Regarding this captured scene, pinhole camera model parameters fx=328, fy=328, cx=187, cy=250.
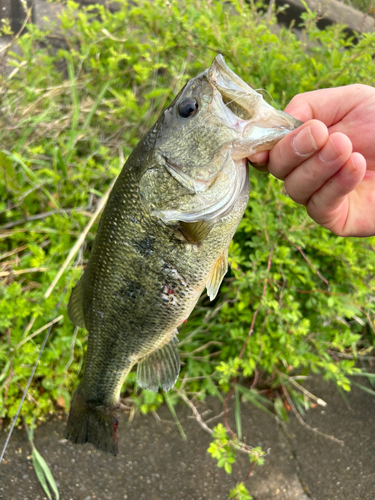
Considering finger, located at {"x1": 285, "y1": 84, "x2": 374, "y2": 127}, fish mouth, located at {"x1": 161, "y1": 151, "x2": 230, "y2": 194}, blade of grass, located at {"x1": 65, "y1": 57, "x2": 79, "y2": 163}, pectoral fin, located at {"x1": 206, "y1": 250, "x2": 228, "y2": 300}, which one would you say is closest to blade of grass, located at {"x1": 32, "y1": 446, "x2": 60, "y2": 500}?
pectoral fin, located at {"x1": 206, "y1": 250, "x2": 228, "y2": 300}

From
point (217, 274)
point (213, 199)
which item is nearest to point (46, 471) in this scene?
point (217, 274)

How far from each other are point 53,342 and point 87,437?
2.43 ft

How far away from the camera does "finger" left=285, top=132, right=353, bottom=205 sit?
1.07 m

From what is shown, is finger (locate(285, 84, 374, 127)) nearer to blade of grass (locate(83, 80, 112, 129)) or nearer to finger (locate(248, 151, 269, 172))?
finger (locate(248, 151, 269, 172))

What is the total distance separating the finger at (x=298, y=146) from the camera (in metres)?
1.06

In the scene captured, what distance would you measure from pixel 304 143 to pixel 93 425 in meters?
1.67

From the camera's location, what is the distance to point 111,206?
1.38 metres

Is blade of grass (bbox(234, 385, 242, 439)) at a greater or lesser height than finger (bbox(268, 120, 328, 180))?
lesser

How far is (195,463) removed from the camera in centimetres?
226

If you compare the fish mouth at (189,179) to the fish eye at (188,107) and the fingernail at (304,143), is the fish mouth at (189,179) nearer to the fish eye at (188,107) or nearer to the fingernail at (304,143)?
the fish eye at (188,107)

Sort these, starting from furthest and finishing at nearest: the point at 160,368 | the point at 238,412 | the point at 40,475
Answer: the point at 238,412
the point at 40,475
the point at 160,368

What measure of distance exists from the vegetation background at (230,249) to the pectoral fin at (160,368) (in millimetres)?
375

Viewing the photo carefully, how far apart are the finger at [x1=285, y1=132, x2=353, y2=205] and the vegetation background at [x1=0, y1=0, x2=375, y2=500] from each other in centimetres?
73

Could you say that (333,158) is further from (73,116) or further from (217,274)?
(73,116)
